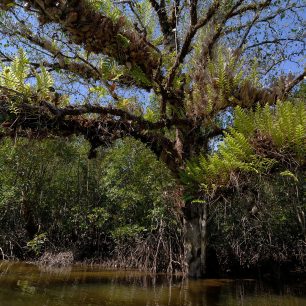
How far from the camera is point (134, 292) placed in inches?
235

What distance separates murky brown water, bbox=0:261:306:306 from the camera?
507cm

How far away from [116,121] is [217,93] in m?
1.81

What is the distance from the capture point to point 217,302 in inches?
215

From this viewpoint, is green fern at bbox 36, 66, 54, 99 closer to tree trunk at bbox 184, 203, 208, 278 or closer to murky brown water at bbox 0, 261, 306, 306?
murky brown water at bbox 0, 261, 306, 306

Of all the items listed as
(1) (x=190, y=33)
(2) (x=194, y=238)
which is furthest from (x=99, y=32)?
(2) (x=194, y=238)

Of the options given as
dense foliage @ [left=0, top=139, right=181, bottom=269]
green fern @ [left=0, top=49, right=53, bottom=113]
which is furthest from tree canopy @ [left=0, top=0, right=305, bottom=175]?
dense foliage @ [left=0, top=139, right=181, bottom=269]

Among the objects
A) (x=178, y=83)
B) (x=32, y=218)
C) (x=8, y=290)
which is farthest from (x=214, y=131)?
(x=32, y=218)

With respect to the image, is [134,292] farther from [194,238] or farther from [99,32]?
[99,32]

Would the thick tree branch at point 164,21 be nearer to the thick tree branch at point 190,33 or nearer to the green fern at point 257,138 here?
the thick tree branch at point 190,33

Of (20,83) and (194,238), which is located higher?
(20,83)

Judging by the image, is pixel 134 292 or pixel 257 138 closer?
pixel 257 138

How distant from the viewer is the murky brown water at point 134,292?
5066mm

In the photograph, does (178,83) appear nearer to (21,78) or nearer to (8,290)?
(21,78)

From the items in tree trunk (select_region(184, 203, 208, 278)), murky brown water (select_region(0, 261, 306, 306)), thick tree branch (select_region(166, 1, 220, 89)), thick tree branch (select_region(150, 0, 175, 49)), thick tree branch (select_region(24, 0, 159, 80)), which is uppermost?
thick tree branch (select_region(150, 0, 175, 49))
